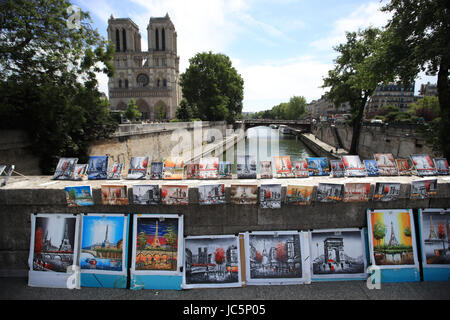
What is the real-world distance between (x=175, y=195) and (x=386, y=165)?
11.1 ft

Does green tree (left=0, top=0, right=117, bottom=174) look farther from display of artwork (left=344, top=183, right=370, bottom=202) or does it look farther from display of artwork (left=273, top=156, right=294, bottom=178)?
display of artwork (left=344, top=183, right=370, bottom=202)

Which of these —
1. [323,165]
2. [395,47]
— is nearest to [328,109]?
[395,47]

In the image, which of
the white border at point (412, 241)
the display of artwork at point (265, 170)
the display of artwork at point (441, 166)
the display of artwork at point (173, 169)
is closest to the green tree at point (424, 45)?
the display of artwork at point (441, 166)

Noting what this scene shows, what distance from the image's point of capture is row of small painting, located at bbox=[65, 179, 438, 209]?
3.00m

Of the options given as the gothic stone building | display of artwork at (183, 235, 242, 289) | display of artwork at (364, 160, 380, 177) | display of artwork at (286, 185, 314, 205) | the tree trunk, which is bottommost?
display of artwork at (183, 235, 242, 289)

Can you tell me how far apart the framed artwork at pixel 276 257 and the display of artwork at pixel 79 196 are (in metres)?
2.17

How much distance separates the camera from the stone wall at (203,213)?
121 inches

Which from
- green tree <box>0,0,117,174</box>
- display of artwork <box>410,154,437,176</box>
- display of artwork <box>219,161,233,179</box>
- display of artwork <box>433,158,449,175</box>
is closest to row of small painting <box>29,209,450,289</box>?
display of artwork <box>410,154,437,176</box>

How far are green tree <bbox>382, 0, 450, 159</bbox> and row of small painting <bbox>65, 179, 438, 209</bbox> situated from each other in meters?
4.69

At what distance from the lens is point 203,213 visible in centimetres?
308

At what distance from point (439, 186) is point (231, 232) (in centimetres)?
297

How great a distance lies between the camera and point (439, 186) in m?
3.14

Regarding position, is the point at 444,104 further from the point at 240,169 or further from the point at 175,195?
the point at 175,195
